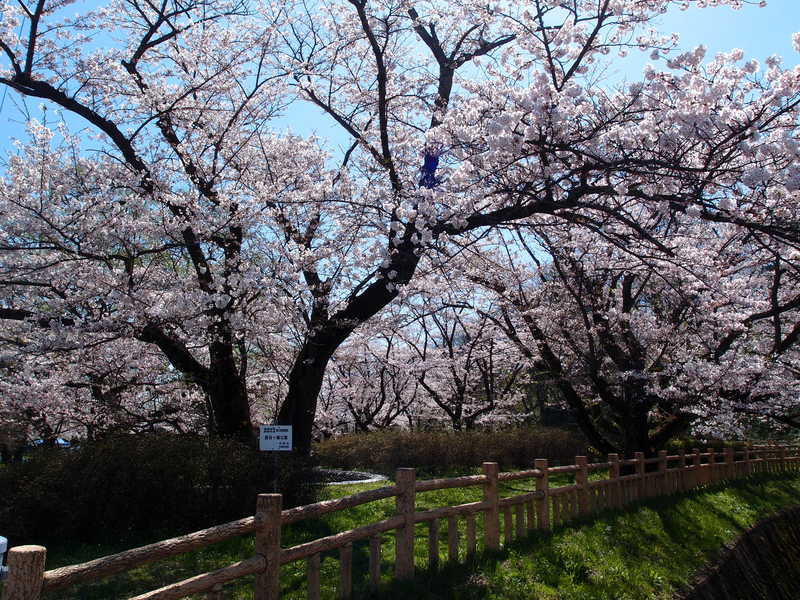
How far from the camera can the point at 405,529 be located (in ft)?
18.4

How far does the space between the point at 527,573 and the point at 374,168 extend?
733 cm

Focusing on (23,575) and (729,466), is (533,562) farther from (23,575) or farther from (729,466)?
(729,466)

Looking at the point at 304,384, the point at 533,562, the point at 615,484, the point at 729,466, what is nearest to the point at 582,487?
the point at 615,484

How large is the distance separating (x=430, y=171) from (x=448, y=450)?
8.65 m

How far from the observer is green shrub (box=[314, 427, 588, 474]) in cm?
1667

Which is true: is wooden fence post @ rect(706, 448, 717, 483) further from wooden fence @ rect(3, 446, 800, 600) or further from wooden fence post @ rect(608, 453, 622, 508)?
wooden fence post @ rect(608, 453, 622, 508)

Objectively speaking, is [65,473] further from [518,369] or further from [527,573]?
[518,369]

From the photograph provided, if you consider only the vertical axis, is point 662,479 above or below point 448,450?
below

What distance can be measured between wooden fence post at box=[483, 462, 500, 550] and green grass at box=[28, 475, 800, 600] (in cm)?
17

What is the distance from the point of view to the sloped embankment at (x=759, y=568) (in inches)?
307

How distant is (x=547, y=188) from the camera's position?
7480 millimetres

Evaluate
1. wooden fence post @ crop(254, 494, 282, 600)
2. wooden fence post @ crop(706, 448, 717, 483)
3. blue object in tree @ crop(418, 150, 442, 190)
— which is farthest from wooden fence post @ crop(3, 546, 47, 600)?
wooden fence post @ crop(706, 448, 717, 483)

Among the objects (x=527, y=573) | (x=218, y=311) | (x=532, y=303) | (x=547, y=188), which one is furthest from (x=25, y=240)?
(x=532, y=303)

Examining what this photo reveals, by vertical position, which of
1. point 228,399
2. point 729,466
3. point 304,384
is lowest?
point 729,466
